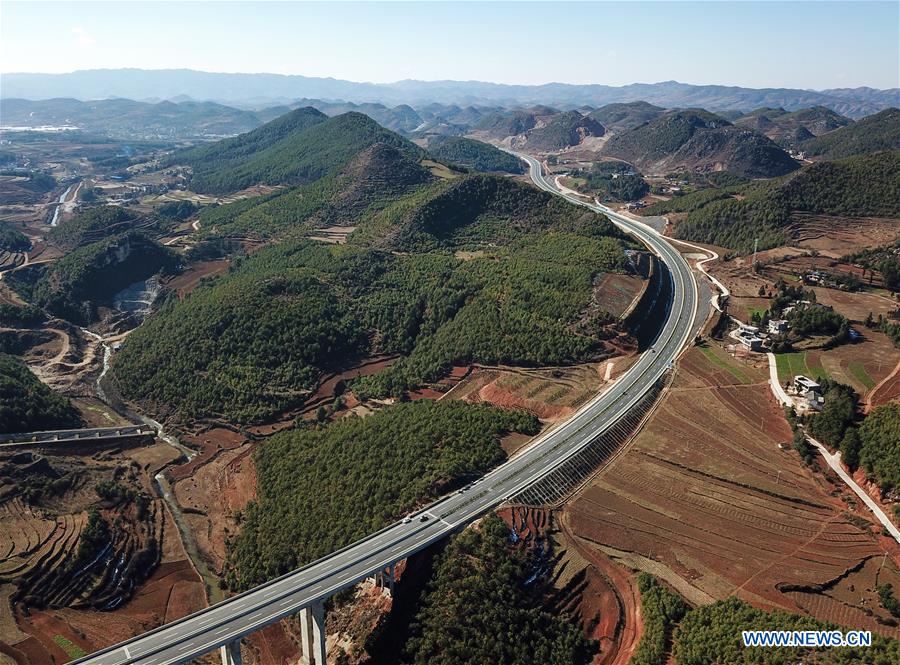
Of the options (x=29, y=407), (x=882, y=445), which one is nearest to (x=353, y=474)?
(x=29, y=407)

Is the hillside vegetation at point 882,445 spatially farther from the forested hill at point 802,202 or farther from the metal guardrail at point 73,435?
the metal guardrail at point 73,435

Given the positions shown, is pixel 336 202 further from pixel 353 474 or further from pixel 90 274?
pixel 353 474

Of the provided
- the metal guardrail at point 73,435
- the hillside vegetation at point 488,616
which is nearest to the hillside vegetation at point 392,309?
the metal guardrail at point 73,435

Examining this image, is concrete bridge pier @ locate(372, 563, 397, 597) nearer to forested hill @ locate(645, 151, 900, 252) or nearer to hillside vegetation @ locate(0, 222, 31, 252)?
forested hill @ locate(645, 151, 900, 252)

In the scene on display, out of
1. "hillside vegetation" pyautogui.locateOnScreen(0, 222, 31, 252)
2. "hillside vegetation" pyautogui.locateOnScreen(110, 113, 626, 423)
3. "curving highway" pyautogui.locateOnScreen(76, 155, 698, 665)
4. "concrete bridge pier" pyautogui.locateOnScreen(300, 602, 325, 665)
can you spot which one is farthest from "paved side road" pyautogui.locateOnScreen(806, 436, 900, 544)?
"hillside vegetation" pyautogui.locateOnScreen(0, 222, 31, 252)

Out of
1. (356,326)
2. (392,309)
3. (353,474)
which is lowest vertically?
(353,474)

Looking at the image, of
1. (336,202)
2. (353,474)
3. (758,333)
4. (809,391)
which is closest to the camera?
(353,474)
